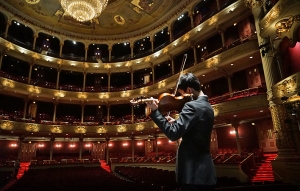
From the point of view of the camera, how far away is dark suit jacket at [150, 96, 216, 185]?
1585mm

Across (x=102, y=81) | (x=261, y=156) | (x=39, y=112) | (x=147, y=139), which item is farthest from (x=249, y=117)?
(x=39, y=112)

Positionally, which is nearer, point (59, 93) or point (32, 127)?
point (32, 127)

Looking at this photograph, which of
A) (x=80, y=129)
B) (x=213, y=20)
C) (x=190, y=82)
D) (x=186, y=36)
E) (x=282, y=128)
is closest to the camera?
Result: (x=190, y=82)

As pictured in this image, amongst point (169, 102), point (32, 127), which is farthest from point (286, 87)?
point (32, 127)

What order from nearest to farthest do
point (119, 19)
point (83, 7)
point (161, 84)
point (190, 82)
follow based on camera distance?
point (190, 82)
point (83, 7)
point (161, 84)
point (119, 19)

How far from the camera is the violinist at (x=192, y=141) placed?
159 centimetres

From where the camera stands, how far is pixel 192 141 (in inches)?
66.4

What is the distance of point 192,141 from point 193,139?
3 cm

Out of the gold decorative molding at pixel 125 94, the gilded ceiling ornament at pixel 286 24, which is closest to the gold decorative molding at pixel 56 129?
the gold decorative molding at pixel 125 94

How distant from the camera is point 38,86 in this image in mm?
21078

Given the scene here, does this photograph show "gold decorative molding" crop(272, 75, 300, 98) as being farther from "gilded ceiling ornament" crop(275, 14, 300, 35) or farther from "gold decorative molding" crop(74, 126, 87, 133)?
"gold decorative molding" crop(74, 126, 87, 133)

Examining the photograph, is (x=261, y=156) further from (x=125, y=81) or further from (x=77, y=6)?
(x=125, y=81)

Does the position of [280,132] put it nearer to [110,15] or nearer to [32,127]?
[32,127]

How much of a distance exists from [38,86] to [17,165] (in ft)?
26.3
